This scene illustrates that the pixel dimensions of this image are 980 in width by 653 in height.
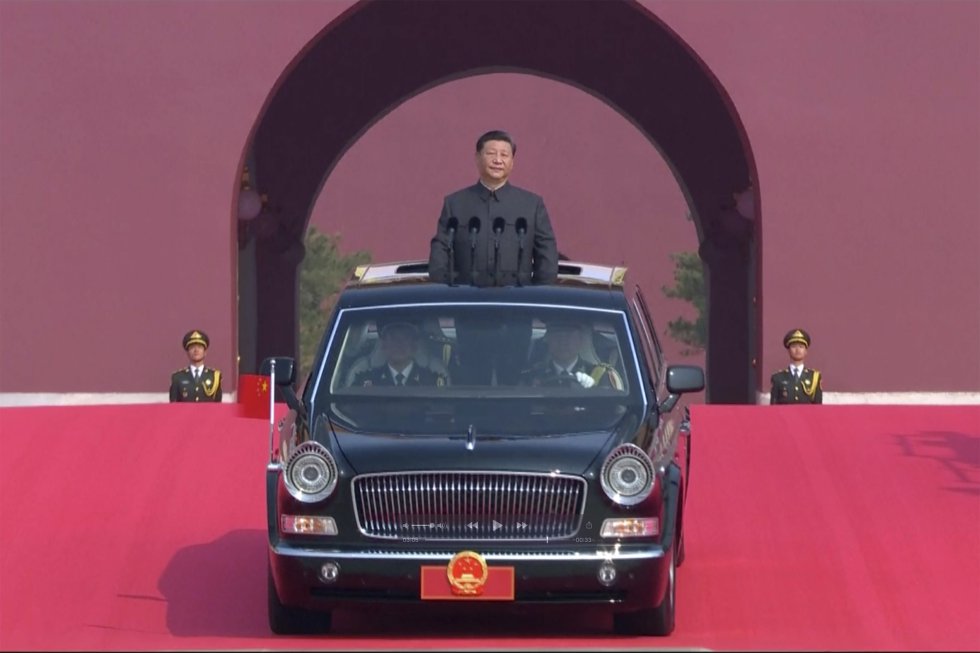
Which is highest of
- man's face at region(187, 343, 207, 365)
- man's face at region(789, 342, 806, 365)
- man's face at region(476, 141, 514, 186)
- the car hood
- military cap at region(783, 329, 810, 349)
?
man's face at region(476, 141, 514, 186)

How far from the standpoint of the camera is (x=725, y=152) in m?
21.3

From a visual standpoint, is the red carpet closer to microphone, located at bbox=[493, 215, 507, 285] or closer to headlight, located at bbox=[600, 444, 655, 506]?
headlight, located at bbox=[600, 444, 655, 506]

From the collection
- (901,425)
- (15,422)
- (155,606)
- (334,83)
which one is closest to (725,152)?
(334,83)

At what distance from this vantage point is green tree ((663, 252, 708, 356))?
1211 inches

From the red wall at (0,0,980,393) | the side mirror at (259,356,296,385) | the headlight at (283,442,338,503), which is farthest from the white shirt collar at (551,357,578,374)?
the red wall at (0,0,980,393)

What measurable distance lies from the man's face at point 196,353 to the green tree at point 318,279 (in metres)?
16.0

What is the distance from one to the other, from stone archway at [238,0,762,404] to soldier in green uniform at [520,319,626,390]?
11.2 metres

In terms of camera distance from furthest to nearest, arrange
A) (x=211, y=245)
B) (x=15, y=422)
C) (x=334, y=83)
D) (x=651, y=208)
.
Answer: (x=651, y=208) → (x=334, y=83) → (x=211, y=245) → (x=15, y=422)

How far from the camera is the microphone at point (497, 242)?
914cm

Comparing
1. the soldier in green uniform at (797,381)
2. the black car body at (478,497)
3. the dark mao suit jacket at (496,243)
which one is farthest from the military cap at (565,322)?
the soldier in green uniform at (797,381)

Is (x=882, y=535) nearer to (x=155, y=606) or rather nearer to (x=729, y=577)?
(x=729, y=577)

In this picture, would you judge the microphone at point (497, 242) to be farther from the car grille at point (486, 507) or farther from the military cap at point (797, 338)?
the military cap at point (797, 338)

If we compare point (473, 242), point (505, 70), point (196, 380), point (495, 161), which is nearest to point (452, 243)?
point (473, 242)

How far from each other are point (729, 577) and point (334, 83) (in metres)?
12.9
